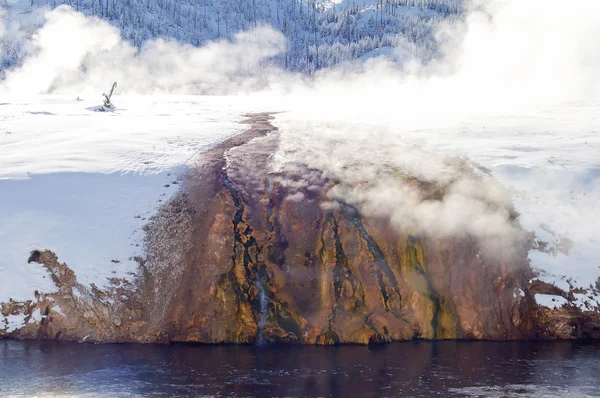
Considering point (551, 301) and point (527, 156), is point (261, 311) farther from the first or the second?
point (527, 156)

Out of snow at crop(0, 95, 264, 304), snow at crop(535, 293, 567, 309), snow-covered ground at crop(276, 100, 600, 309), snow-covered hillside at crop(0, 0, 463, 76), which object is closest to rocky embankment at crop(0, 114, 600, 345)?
snow at crop(535, 293, 567, 309)

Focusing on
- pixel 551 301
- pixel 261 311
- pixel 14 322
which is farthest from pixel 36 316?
pixel 551 301

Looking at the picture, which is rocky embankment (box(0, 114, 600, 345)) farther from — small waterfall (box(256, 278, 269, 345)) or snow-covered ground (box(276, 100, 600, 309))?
snow-covered ground (box(276, 100, 600, 309))

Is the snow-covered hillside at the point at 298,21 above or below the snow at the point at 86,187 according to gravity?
above

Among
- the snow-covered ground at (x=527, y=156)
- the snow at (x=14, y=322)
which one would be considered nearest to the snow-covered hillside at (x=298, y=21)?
the snow-covered ground at (x=527, y=156)

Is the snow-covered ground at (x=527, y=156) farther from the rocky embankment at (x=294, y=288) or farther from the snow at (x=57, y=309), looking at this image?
the snow at (x=57, y=309)

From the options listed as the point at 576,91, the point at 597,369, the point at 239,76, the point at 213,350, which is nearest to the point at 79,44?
the point at 239,76
